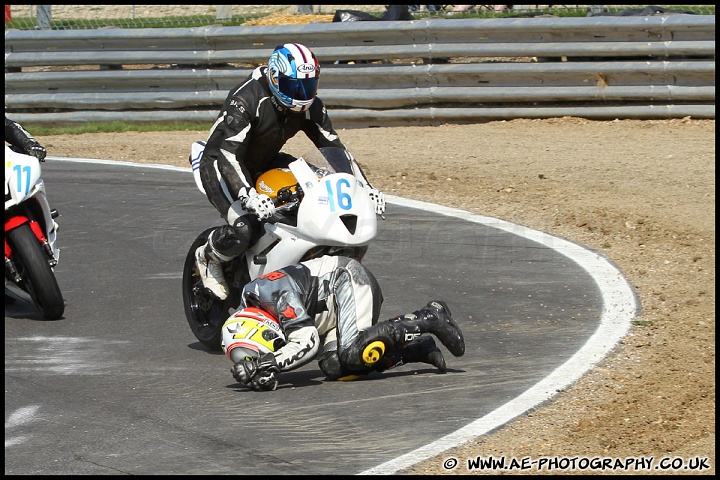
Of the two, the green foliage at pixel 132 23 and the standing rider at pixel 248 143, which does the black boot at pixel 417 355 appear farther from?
the green foliage at pixel 132 23

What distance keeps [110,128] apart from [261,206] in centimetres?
1064

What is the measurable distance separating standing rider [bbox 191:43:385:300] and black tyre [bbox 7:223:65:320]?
45.9 inches

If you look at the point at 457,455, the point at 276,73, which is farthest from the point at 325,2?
the point at 457,455

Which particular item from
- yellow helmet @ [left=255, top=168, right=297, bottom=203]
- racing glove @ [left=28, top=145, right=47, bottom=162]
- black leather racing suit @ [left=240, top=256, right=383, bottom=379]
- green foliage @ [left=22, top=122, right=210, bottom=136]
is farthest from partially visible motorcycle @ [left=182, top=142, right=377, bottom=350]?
green foliage @ [left=22, top=122, right=210, bottom=136]

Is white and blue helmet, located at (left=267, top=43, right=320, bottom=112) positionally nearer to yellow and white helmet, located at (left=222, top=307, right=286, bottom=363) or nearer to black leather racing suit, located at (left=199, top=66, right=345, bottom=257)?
black leather racing suit, located at (left=199, top=66, right=345, bottom=257)

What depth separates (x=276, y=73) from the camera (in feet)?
22.4

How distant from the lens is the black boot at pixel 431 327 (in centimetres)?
606

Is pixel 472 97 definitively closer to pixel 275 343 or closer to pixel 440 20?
pixel 440 20

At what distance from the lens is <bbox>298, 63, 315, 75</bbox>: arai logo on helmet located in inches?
266

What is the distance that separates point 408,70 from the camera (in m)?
15.1

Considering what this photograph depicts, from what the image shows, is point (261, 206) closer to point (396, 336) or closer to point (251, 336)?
point (251, 336)

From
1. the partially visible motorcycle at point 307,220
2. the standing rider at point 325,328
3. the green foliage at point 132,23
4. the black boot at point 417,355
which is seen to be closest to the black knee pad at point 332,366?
the standing rider at point 325,328

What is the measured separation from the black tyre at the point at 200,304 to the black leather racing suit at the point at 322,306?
2.31ft

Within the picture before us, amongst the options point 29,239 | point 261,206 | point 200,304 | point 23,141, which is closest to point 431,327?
point 261,206
